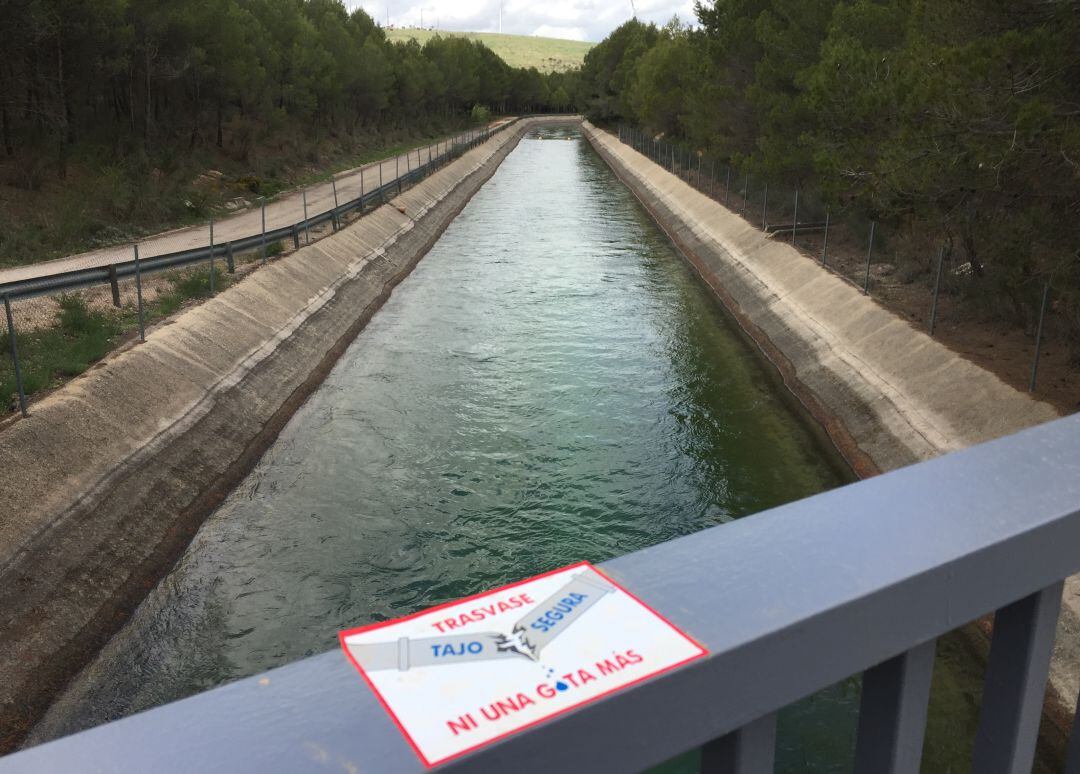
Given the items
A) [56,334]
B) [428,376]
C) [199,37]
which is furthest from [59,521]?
[199,37]

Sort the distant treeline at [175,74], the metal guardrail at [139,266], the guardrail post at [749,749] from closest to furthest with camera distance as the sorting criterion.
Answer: the guardrail post at [749,749], the metal guardrail at [139,266], the distant treeline at [175,74]

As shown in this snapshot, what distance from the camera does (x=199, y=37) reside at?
43750mm

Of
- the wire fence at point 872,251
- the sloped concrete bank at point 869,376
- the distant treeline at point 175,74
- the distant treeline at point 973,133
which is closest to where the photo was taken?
the distant treeline at point 973,133

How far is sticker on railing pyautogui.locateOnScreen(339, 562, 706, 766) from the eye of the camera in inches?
48.4

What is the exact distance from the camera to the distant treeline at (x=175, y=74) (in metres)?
33.7

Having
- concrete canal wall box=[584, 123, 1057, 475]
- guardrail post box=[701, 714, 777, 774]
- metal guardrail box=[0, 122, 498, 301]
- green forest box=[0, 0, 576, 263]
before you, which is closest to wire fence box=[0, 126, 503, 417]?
metal guardrail box=[0, 122, 498, 301]

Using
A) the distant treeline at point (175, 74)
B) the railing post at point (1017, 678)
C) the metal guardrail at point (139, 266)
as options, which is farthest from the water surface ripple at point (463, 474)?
the distant treeline at point (175, 74)

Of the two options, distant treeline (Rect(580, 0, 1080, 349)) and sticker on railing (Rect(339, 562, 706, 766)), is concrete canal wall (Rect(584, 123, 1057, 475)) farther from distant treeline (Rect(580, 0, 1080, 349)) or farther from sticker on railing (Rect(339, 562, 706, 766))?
sticker on railing (Rect(339, 562, 706, 766))

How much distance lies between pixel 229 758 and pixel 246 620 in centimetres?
1068

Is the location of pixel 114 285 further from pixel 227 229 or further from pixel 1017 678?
pixel 1017 678

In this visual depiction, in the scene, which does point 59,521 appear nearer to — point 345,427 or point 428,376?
point 345,427

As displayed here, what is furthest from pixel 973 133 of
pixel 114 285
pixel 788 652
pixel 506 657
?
pixel 114 285

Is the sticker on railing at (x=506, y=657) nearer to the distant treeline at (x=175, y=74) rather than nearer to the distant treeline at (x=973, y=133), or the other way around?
the distant treeline at (x=973, y=133)

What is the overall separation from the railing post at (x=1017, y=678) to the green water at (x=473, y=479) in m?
7.48
